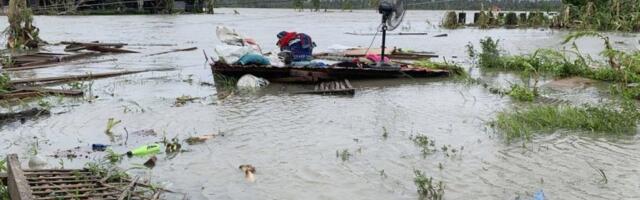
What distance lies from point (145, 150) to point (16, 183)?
1.93 meters

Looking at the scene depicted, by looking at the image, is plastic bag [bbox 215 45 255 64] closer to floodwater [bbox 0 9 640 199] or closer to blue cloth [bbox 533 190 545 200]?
floodwater [bbox 0 9 640 199]

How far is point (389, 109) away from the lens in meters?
8.55

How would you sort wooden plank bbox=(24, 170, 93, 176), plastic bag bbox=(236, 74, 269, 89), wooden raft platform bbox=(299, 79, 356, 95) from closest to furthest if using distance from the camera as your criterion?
1. wooden plank bbox=(24, 170, 93, 176)
2. wooden raft platform bbox=(299, 79, 356, 95)
3. plastic bag bbox=(236, 74, 269, 89)

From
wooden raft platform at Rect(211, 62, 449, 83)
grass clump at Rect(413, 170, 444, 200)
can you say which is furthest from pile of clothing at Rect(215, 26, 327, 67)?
grass clump at Rect(413, 170, 444, 200)

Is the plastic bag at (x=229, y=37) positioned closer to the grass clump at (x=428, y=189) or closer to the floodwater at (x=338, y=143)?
the floodwater at (x=338, y=143)

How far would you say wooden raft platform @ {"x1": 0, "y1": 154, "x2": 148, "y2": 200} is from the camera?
13.4 ft

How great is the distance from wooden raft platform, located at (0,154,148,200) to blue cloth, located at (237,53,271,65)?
5.98 metres

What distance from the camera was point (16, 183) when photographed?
→ 13.1 ft

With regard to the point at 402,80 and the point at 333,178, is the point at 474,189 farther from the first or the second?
the point at 402,80

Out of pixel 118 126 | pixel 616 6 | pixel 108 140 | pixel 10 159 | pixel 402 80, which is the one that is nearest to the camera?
pixel 10 159

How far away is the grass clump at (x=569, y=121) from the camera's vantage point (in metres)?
6.82

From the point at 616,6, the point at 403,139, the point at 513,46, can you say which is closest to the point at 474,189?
the point at 403,139

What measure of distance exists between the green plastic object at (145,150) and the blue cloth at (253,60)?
4.74 m

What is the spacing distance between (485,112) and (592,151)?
2.23 metres
